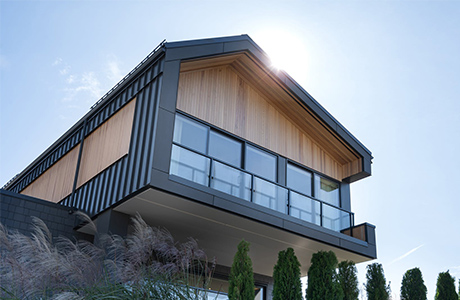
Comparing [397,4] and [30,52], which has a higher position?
[397,4]

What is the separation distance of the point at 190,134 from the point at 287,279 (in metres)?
3.28

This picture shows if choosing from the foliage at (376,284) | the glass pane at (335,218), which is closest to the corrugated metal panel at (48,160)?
the glass pane at (335,218)

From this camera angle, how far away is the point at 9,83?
11.0m

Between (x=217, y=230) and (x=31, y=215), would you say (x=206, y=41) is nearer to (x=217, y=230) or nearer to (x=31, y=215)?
(x=217, y=230)

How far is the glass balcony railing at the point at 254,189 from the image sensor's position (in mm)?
9344

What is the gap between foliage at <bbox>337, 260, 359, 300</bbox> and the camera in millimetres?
10078

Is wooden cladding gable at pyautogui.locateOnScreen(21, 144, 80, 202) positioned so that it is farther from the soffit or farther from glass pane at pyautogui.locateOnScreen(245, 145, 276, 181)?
glass pane at pyautogui.locateOnScreen(245, 145, 276, 181)

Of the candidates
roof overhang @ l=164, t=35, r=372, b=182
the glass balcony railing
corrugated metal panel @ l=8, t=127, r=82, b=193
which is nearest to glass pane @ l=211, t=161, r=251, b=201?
the glass balcony railing

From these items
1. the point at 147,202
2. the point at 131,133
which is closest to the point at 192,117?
the point at 131,133

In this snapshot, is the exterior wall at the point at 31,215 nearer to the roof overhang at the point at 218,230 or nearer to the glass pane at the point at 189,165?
the roof overhang at the point at 218,230

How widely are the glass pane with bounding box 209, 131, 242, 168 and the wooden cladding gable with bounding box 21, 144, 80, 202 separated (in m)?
3.62

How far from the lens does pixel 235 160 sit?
1089cm

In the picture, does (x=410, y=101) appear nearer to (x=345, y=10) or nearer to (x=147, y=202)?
(x=345, y=10)

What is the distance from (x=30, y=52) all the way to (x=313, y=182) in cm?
705
